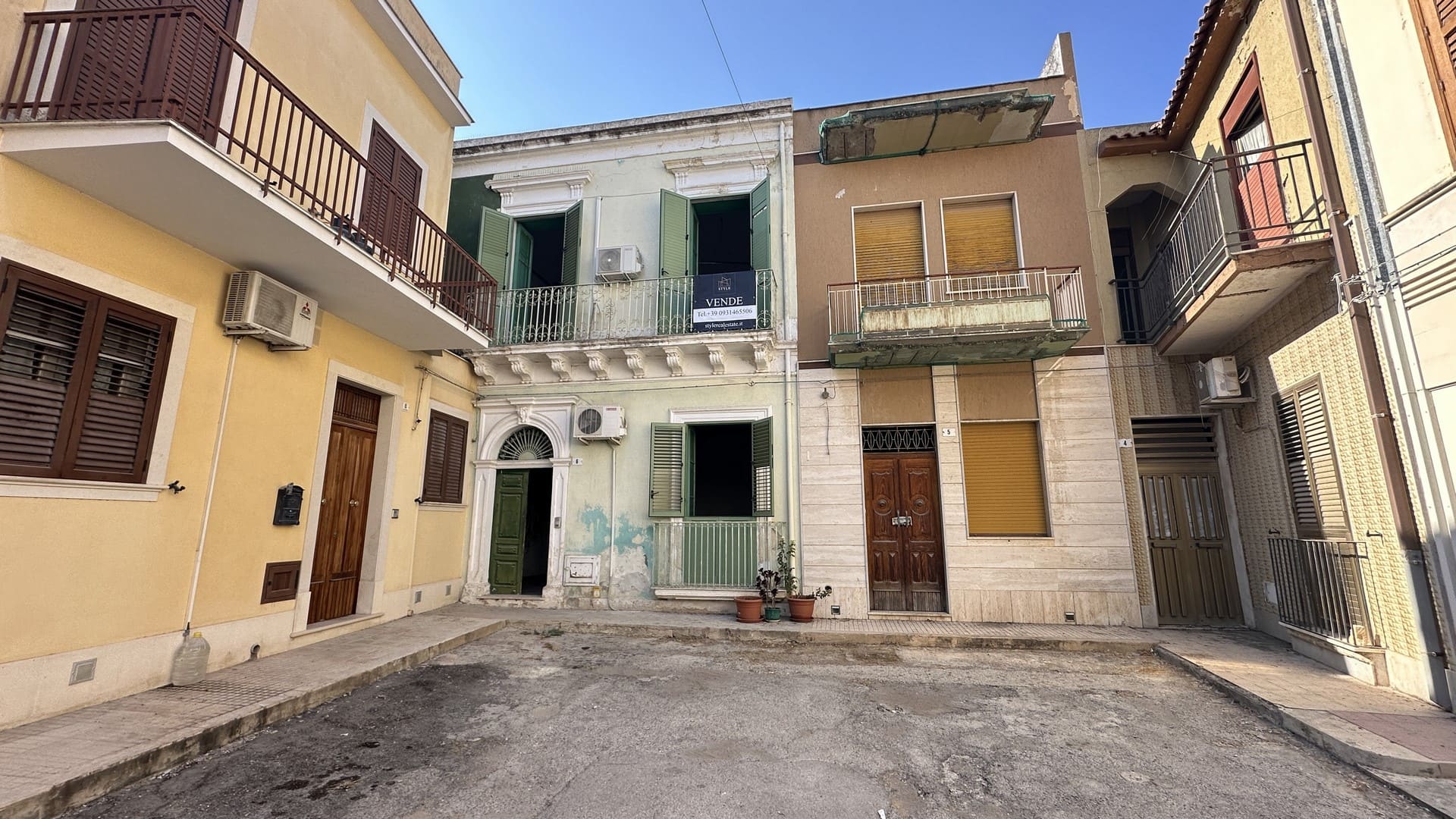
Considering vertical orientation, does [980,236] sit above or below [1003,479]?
above

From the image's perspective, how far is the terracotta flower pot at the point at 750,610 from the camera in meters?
7.93

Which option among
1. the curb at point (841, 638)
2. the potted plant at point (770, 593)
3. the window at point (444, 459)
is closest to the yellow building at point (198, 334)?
the window at point (444, 459)

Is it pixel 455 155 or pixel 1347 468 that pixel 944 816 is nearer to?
pixel 1347 468

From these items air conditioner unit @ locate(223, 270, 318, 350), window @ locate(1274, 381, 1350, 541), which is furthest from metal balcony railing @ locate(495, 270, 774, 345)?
window @ locate(1274, 381, 1350, 541)

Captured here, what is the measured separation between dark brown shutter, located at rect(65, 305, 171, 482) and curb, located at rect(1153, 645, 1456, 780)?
919cm

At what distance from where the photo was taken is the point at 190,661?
4.85 metres

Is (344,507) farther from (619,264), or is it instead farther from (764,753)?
(764,753)

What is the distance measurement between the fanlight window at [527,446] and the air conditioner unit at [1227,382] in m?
9.67

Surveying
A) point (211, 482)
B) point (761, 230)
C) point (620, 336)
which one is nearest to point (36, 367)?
point (211, 482)

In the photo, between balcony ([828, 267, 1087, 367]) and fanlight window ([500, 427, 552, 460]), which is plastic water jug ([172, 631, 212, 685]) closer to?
fanlight window ([500, 427, 552, 460])

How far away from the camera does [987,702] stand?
504cm

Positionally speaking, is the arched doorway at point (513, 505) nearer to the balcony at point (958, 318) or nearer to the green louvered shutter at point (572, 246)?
the green louvered shutter at point (572, 246)

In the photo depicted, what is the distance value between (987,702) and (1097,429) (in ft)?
16.5

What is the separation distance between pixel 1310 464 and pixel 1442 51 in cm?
388
